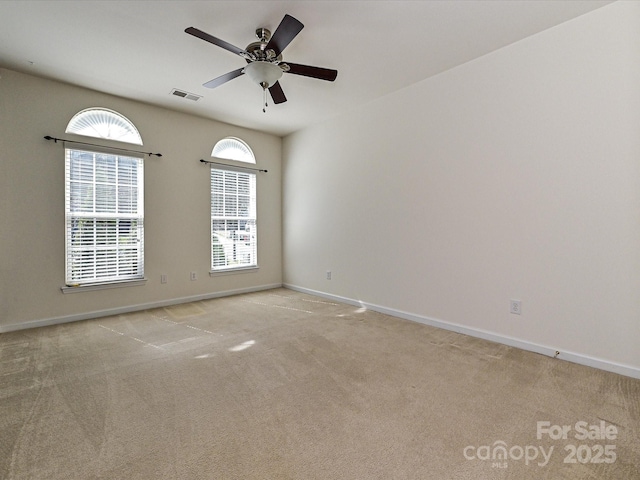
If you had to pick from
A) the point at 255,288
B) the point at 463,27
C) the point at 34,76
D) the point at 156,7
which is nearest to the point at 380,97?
the point at 463,27

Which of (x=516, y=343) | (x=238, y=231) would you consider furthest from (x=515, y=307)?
(x=238, y=231)

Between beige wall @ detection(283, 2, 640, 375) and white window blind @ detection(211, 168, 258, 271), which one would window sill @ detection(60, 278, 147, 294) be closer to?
white window blind @ detection(211, 168, 258, 271)

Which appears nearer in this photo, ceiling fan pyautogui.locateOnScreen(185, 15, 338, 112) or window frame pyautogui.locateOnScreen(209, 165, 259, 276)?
ceiling fan pyautogui.locateOnScreen(185, 15, 338, 112)

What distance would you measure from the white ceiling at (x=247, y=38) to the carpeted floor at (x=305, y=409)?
9.37 ft

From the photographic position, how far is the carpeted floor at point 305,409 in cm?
143

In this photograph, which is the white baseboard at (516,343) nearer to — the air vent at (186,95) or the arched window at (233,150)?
the arched window at (233,150)

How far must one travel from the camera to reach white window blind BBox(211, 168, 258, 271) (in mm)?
4906

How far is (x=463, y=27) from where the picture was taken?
255cm

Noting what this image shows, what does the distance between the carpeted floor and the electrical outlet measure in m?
0.35

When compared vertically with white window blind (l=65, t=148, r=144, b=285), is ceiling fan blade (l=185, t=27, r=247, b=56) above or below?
above

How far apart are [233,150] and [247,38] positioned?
101 inches

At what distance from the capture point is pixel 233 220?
5113mm

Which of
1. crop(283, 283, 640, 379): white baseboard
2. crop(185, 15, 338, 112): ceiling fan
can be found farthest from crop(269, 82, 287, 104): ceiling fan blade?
crop(283, 283, 640, 379): white baseboard

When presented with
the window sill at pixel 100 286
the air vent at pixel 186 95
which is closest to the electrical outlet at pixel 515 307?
the air vent at pixel 186 95
